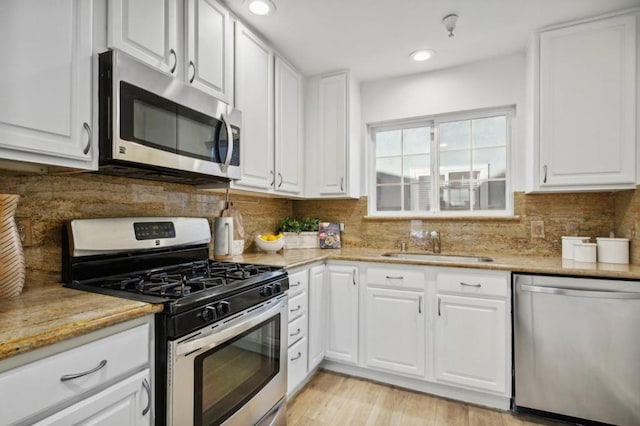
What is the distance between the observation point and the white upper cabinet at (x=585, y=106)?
1946 millimetres

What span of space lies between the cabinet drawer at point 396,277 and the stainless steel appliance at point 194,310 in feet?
2.59

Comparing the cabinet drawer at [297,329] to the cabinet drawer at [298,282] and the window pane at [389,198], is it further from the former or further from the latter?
the window pane at [389,198]

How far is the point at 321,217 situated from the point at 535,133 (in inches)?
72.9

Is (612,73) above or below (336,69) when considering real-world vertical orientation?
below

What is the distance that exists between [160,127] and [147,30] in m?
0.43

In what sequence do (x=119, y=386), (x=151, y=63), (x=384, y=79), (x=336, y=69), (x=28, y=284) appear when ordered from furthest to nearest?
(x=384, y=79) → (x=336, y=69) → (x=151, y=63) → (x=28, y=284) → (x=119, y=386)

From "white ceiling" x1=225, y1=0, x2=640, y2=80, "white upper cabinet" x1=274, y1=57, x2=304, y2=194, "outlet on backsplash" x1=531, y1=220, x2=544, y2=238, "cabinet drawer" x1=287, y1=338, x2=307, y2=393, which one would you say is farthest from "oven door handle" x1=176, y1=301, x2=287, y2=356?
"outlet on backsplash" x1=531, y1=220, x2=544, y2=238

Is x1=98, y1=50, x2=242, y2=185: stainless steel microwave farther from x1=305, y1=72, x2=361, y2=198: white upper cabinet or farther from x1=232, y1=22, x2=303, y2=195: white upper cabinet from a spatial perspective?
x1=305, y1=72, x2=361, y2=198: white upper cabinet

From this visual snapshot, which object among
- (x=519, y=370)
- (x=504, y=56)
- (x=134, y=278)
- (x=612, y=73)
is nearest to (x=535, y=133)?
(x=612, y=73)

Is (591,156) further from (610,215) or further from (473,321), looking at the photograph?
(473,321)

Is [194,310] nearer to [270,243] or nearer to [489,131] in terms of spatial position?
[270,243]

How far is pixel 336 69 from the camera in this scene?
2.73 metres

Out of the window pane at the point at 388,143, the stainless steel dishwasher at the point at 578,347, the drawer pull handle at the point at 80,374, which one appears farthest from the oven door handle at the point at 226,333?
the window pane at the point at 388,143

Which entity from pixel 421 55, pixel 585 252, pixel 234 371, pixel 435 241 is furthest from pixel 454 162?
pixel 234 371
